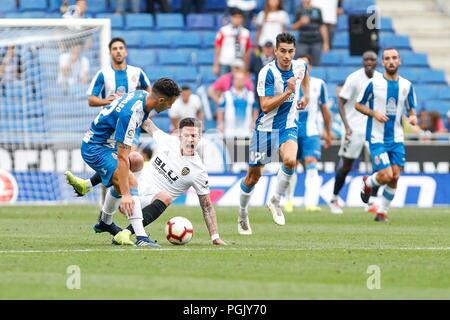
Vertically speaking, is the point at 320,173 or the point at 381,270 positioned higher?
the point at 381,270

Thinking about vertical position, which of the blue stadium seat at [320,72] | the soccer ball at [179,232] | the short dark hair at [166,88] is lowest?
the blue stadium seat at [320,72]

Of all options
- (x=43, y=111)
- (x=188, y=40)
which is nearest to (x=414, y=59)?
(x=188, y=40)

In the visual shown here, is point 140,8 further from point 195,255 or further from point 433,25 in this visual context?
point 195,255

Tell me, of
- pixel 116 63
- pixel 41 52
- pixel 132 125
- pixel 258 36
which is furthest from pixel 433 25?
pixel 132 125

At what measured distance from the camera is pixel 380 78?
17562 millimetres

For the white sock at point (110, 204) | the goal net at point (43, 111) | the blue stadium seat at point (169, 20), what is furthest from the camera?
the blue stadium seat at point (169, 20)

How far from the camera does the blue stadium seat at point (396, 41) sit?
1112 inches

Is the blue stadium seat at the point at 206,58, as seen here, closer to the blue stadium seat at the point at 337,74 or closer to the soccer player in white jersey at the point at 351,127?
the blue stadium seat at the point at 337,74

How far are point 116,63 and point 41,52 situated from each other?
20.2ft

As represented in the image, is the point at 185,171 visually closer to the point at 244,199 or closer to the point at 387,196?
the point at 244,199

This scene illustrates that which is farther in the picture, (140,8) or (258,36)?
(140,8)

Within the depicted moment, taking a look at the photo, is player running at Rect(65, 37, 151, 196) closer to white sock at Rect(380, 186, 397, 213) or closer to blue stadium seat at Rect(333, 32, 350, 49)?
white sock at Rect(380, 186, 397, 213)

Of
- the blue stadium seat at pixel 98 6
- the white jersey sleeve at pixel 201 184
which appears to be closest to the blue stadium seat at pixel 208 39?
the blue stadium seat at pixel 98 6

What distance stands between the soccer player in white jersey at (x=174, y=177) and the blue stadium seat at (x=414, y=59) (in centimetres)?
1513
